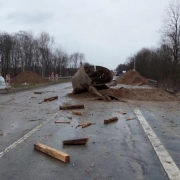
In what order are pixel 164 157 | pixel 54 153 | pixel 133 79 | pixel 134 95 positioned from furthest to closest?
pixel 133 79 → pixel 134 95 → pixel 164 157 → pixel 54 153

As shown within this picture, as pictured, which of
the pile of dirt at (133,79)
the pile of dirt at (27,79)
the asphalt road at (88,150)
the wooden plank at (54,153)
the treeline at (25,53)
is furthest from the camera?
the treeline at (25,53)

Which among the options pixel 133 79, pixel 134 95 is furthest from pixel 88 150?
pixel 133 79

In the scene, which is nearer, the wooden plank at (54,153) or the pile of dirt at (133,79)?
the wooden plank at (54,153)

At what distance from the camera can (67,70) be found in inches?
4365

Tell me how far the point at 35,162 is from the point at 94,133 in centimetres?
289

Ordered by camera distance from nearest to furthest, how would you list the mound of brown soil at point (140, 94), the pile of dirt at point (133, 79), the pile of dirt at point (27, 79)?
the mound of brown soil at point (140, 94) < the pile of dirt at point (133, 79) < the pile of dirt at point (27, 79)

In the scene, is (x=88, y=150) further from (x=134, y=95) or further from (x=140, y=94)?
(x=140, y=94)

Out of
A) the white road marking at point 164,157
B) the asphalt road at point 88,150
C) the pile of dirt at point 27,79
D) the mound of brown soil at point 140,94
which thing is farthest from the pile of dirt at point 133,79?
the white road marking at point 164,157

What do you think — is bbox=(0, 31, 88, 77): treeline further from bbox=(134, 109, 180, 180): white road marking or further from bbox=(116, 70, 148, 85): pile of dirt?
bbox=(134, 109, 180, 180): white road marking

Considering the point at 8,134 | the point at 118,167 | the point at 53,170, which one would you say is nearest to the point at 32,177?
the point at 53,170

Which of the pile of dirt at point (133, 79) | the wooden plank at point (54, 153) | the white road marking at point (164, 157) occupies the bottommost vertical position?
the white road marking at point (164, 157)

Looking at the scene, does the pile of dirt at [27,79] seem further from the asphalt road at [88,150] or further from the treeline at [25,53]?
the asphalt road at [88,150]

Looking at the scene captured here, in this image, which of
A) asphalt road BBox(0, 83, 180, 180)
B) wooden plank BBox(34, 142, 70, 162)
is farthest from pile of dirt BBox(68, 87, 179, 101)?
wooden plank BBox(34, 142, 70, 162)

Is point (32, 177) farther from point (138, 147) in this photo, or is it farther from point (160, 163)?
point (138, 147)
